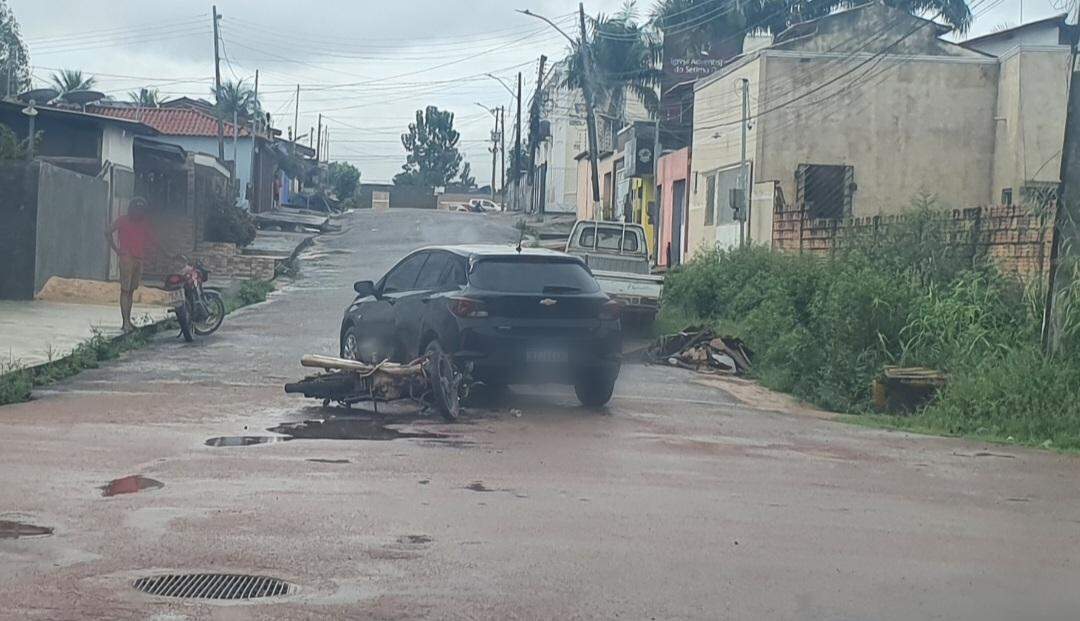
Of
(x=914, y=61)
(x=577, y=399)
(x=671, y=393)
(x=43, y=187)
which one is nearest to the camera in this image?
(x=577, y=399)

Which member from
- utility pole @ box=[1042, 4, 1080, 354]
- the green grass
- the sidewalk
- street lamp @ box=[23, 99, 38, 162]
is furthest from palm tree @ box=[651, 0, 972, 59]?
utility pole @ box=[1042, 4, 1080, 354]

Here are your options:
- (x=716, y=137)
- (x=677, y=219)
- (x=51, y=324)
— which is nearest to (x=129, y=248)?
(x=51, y=324)

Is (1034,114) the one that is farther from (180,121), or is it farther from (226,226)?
(180,121)

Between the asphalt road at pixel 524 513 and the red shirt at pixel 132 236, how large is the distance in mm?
5063

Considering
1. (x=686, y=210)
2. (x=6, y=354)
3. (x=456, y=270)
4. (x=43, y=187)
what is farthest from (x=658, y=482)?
(x=686, y=210)

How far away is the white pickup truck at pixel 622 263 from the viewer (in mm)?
22000

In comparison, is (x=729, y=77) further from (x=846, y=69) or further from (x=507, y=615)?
(x=507, y=615)

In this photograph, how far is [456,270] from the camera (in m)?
13.6

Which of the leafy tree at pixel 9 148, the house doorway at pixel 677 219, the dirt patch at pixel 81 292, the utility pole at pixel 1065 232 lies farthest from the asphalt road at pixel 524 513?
the house doorway at pixel 677 219

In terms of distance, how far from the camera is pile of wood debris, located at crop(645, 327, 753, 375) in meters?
19.0

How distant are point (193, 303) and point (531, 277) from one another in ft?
25.9

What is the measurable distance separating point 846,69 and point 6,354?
24.1 meters

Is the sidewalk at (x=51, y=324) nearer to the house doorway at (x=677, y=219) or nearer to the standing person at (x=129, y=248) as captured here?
the standing person at (x=129, y=248)

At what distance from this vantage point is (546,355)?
43.1 feet
